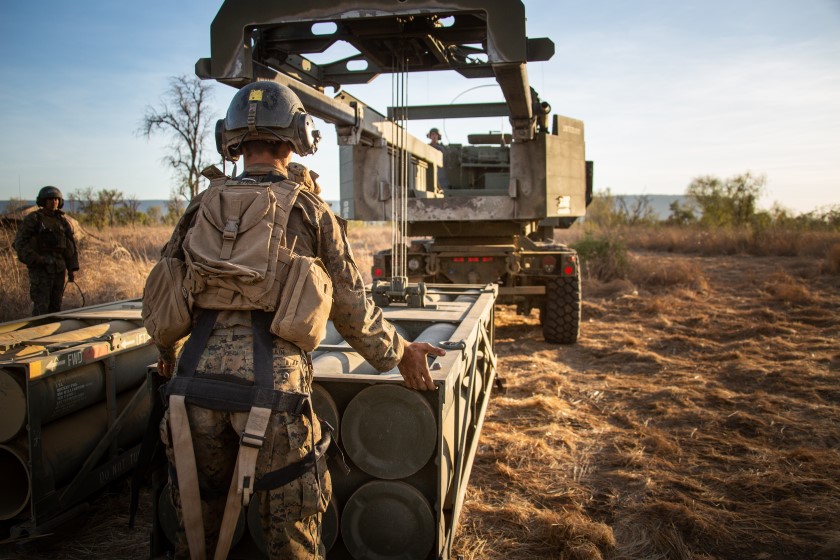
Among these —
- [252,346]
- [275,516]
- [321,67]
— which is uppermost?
[321,67]

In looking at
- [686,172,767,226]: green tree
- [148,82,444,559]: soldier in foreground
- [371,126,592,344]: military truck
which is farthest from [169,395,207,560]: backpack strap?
[686,172,767,226]: green tree

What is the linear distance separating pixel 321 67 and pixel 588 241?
957cm

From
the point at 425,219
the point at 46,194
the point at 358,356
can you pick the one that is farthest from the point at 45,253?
the point at 358,356

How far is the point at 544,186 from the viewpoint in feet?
21.6

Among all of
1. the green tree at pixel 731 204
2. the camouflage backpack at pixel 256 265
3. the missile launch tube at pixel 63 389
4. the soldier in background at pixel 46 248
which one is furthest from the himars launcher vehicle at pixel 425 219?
the green tree at pixel 731 204

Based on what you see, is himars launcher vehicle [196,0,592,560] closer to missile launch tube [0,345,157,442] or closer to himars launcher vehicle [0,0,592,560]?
himars launcher vehicle [0,0,592,560]

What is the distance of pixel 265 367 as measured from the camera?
1.84m

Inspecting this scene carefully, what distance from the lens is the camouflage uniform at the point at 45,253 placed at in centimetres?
600

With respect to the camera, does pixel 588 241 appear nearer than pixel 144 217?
Yes

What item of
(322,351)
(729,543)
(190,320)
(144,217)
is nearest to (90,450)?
(322,351)

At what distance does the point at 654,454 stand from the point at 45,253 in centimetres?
555

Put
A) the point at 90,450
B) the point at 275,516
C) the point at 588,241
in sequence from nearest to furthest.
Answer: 1. the point at 275,516
2. the point at 90,450
3. the point at 588,241

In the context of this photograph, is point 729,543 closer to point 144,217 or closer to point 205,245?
point 205,245

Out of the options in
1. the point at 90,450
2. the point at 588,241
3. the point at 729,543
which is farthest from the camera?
the point at 588,241
